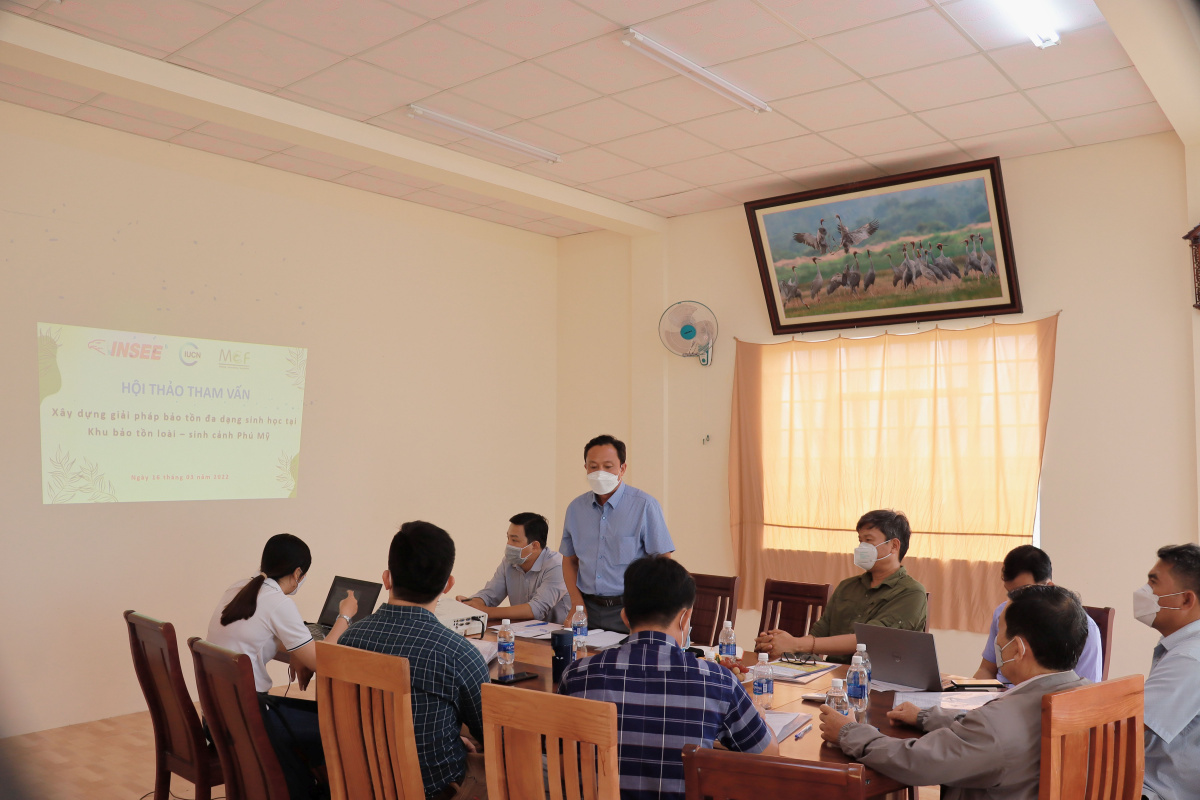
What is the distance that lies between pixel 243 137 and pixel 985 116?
3.86m

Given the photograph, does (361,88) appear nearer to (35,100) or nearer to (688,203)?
(35,100)

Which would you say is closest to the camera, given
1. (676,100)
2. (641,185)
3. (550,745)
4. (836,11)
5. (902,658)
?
(550,745)

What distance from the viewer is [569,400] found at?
695cm

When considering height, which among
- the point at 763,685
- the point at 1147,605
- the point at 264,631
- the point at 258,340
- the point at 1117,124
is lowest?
the point at 763,685

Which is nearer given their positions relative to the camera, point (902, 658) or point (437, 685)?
point (437, 685)

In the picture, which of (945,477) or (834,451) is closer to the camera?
(945,477)

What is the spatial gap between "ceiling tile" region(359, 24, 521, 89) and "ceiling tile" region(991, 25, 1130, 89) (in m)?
2.13

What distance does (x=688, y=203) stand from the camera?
238 inches

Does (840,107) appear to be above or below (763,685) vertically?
above

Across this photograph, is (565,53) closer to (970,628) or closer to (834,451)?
(834,451)

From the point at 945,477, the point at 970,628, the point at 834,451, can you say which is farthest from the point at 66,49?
the point at 970,628

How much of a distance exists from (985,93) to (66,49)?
13.2 ft

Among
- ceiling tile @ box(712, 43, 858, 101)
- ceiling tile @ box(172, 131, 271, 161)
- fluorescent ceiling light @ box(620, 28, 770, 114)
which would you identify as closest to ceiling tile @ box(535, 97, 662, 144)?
fluorescent ceiling light @ box(620, 28, 770, 114)

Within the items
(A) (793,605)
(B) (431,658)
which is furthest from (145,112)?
(A) (793,605)
